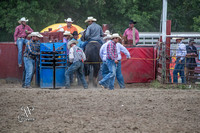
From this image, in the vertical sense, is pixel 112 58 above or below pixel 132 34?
below

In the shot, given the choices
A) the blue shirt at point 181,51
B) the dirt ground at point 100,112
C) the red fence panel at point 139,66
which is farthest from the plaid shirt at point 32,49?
the blue shirt at point 181,51

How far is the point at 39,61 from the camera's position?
12.8 meters

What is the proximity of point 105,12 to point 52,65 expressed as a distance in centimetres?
1593

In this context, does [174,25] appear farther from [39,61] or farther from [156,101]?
[156,101]

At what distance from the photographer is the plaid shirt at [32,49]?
12.4 meters

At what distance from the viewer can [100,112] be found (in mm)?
7457

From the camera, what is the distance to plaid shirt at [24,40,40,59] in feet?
40.7

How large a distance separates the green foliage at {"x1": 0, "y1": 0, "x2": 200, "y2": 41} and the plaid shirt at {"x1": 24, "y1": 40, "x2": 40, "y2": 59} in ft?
40.2

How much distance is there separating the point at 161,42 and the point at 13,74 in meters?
5.71

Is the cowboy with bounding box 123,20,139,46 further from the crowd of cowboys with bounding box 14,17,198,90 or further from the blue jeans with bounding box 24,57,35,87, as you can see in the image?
the blue jeans with bounding box 24,57,35,87

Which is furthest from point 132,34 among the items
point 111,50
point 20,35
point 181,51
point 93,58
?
point 20,35

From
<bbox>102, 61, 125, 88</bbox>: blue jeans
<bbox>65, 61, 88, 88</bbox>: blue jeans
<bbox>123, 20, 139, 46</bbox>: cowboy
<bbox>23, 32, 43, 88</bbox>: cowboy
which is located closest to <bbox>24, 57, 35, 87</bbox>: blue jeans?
<bbox>23, 32, 43, 88</bbox>: cowboy

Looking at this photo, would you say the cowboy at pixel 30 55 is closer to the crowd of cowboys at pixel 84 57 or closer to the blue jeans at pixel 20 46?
the crowd of cowboys at pixel 84 57

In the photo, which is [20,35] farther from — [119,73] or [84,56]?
[119,73]
